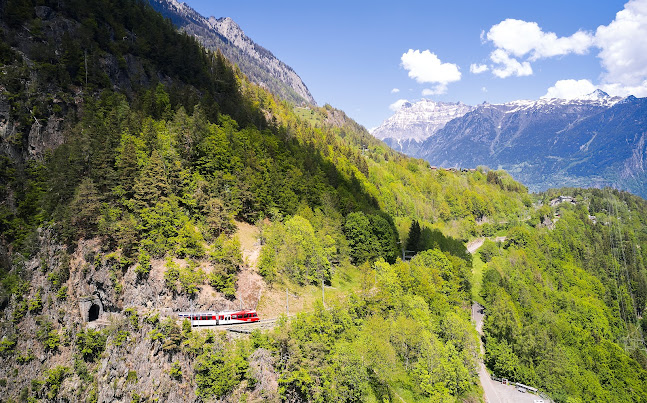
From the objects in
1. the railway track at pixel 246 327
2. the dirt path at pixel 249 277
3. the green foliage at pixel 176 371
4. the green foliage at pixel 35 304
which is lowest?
the green foliage at pixel 176 371

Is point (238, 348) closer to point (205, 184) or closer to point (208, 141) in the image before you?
point (205, 184)

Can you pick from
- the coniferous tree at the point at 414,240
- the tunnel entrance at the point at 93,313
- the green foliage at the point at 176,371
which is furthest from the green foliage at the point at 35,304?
the coniferous tree at the point at 414,240

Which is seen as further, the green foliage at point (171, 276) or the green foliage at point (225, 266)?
the green foliage at point (225, 266)

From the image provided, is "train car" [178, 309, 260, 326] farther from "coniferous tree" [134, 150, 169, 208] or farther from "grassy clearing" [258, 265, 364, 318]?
"coniferous tree" [134, 150, 169, 208]

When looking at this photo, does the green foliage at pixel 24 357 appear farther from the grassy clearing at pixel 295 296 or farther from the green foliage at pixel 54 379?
the grassy clearing at pixel 295 296

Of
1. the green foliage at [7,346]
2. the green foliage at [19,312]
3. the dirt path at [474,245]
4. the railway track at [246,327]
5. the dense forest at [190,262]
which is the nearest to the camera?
the dense forest at [190,262]

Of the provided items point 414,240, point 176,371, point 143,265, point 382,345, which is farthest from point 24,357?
point 414,240

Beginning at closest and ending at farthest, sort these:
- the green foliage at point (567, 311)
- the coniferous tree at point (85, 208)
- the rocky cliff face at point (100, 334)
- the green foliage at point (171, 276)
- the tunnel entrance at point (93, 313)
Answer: the rocky cliff face at point (100, 334)
the green foliage at point (171, 276)
the tunnel entrance at point (93, 313)
the coniferous tree at point (85, 208)
the green foliage at point (567, 311)
